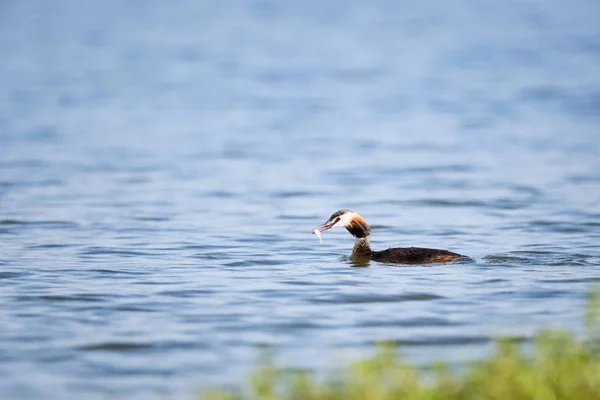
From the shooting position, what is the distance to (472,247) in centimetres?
1717

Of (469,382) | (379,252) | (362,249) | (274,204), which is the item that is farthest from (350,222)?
(469,382)

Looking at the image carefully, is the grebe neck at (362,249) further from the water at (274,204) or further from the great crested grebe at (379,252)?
the water at (274,204)

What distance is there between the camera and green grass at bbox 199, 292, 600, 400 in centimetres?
881

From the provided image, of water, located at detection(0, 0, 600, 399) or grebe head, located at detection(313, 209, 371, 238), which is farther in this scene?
grebe head, located at detection(313, 209, 371, 238)

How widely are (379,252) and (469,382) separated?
6.91m

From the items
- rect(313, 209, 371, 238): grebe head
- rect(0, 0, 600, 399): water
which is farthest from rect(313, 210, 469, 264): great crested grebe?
rect(0, 0, 600, 399): water

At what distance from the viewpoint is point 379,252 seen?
52.4 feet

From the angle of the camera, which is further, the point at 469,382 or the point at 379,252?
the point at 379,252

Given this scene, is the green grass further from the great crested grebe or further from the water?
the great crested grebe

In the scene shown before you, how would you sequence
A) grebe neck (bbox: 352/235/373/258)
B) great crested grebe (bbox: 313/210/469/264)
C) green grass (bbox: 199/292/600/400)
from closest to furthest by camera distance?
green grass (bbox: 199/292/600/400) < great crested grebe (bbox: 313/210/469/264) < grebe neck (bbox: 352/235/373/258)

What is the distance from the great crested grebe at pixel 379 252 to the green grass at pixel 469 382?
5.59 metres

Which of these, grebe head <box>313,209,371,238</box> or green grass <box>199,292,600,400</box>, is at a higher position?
grebe head <box>313,209,371,238</box>

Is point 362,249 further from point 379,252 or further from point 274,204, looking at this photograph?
point 274,204

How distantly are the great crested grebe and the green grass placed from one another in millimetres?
5587
